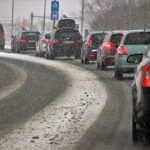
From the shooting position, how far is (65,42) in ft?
119

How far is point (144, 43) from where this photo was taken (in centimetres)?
2130

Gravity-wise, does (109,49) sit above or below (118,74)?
above

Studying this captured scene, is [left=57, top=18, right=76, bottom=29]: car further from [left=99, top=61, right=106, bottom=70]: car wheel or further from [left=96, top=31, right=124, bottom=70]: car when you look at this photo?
[left=96, top=31, right=124, bottom=70]: car

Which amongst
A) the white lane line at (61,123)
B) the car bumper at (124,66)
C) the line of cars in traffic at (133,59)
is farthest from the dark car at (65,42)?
the white lane line at (61,123)

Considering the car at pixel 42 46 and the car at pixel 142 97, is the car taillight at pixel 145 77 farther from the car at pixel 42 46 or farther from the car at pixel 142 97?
the car at pixel 42 46

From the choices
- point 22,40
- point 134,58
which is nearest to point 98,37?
point 22,40

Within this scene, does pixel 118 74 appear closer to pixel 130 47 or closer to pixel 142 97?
pixel 130 47

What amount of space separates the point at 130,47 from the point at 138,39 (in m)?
0.36

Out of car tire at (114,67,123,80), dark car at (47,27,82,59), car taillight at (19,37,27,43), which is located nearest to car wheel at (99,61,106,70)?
car tire at (114,67,123,80)

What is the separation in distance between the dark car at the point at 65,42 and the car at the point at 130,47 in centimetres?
1485

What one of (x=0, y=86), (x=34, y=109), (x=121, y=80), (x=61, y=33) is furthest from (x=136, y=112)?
(x=61, y=33)

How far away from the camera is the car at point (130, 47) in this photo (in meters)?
21.1

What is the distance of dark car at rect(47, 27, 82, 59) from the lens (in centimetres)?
3644

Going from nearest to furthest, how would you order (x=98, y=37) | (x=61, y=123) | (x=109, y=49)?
(x=61, y=123) < (x=109, y=49) < (x=98, y=37)
